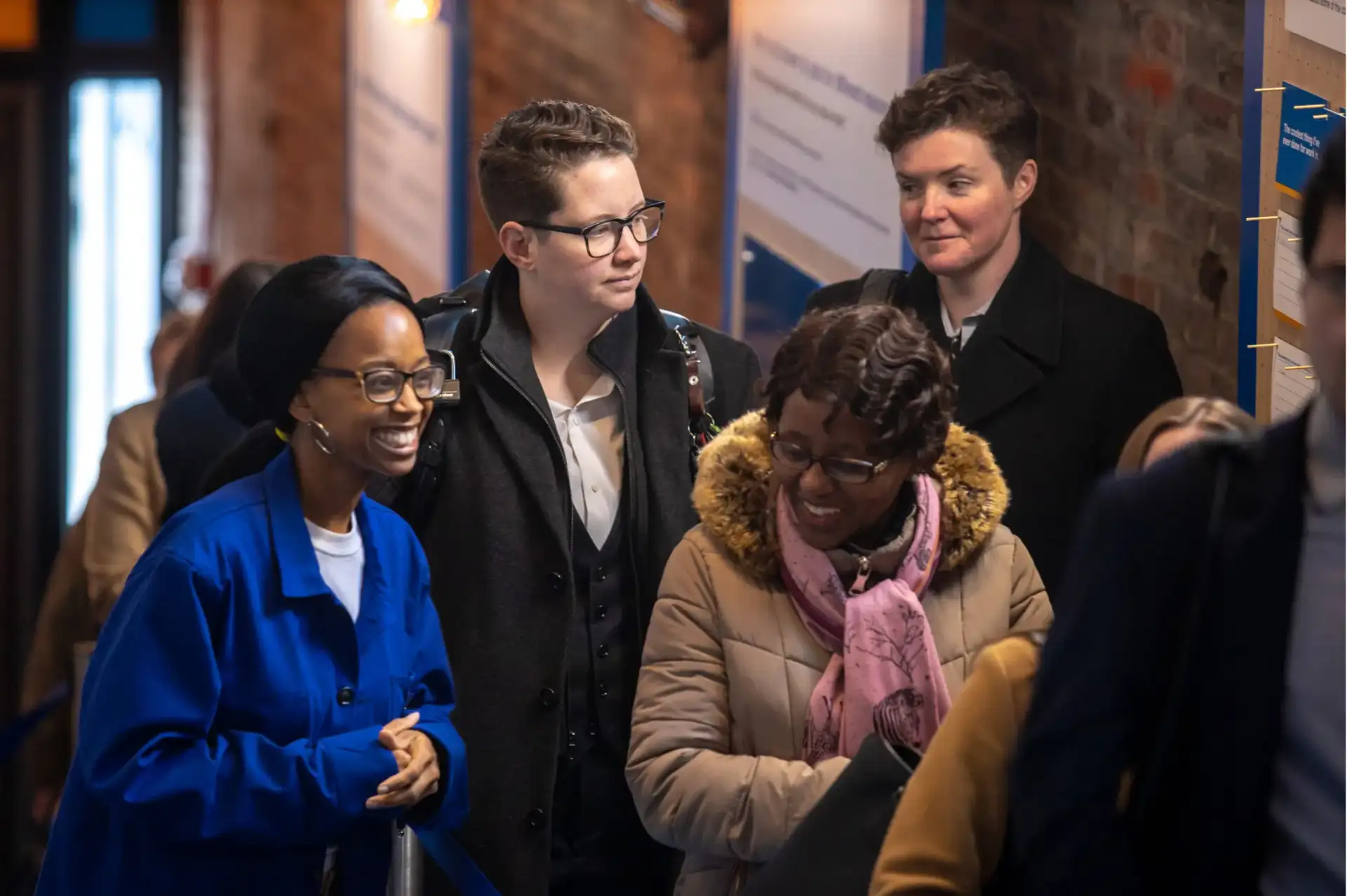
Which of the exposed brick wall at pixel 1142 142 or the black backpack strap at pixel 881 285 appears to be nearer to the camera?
the black backpack strap at pixel 881 285

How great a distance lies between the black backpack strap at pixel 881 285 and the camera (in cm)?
304

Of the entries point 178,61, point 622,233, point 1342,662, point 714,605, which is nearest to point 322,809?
point 714,605

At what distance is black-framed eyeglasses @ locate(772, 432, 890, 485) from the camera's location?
7.04ft

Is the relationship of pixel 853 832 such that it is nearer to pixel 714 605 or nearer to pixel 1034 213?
pixel 714 605

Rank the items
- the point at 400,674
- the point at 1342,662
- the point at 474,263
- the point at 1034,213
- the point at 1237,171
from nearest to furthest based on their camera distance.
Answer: the point at 1342,662
the point at 400,674
the point at 1237,171
the point at 1034,213
the point at 474,263

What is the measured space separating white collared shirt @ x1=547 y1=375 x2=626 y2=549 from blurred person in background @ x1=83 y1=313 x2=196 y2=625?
5.34ft

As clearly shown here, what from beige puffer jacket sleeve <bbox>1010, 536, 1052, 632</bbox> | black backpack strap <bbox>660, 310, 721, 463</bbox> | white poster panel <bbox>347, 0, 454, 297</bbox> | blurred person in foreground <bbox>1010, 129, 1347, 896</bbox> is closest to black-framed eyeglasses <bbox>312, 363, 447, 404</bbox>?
black backpack strap <bbox>660, 310, 721, 463</bbox>

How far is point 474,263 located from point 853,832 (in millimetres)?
4878

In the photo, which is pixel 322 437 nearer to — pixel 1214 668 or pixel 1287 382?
pixel 1214 668

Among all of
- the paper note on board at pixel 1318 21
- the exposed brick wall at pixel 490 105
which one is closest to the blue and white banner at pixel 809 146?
the exposed brick wall at pixel 490 105

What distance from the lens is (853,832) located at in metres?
1.89

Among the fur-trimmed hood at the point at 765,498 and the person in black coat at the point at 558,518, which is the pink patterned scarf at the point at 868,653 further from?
the person in black coat at the point at 558,518

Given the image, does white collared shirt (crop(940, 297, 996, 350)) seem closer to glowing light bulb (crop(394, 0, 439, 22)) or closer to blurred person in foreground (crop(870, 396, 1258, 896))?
blurred person in foreground (crop(870, 396, 1258, 896))

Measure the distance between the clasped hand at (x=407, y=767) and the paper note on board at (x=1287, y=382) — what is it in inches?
56.4
